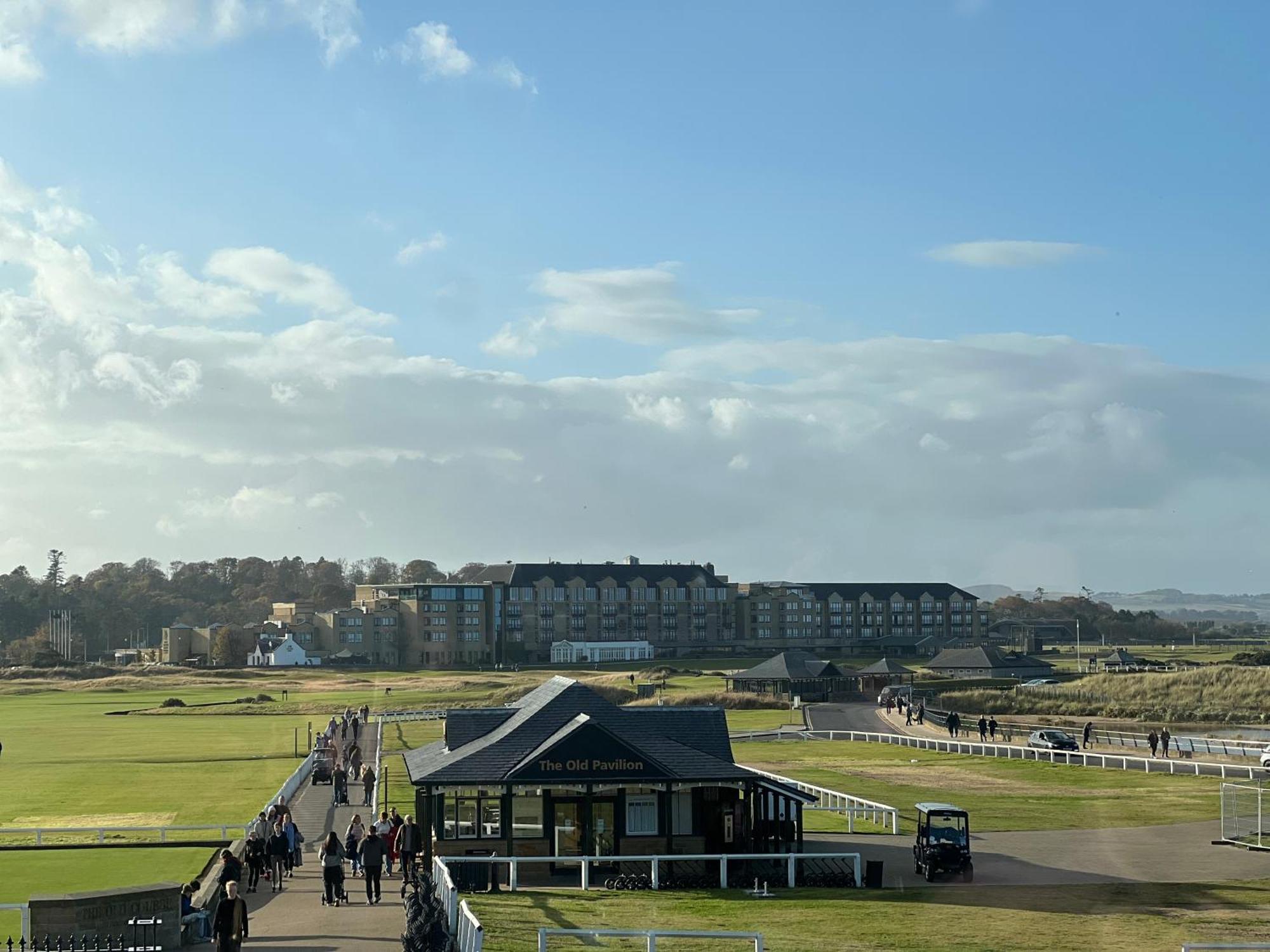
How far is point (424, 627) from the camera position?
647 ft

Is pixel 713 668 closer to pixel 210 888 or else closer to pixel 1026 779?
pixel 1026 779

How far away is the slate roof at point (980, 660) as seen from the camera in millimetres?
138625

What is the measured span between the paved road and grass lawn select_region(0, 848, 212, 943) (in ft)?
52.5

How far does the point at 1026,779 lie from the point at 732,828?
1081 inches

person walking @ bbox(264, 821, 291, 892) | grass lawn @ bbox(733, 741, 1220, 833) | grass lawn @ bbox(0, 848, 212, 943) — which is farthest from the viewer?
grass lawn @ bbox(733, 741, 1220, 833)

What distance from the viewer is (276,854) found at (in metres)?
31.9

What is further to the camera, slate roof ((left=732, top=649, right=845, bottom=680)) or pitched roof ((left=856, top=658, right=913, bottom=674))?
pitched roof ((left=856, top=658, right=913, bottom=674))

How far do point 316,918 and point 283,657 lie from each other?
555ft

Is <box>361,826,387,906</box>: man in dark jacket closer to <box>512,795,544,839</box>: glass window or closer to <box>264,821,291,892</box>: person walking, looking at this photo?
<box>264,821,291,892</box>: person walking

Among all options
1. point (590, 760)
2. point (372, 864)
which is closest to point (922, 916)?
point (590, 760)

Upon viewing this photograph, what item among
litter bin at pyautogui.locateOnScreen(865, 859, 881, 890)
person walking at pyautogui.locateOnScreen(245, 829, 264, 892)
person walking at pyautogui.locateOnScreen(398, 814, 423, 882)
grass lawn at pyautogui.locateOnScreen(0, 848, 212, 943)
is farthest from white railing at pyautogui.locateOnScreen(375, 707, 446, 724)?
litter bin at pyautogui.locateOnScreen(865, 859, 881, 890)

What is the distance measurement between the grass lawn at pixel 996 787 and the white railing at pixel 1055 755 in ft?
3.14

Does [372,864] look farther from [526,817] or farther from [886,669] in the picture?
[886,669]

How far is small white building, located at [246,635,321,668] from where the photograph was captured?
190 m
